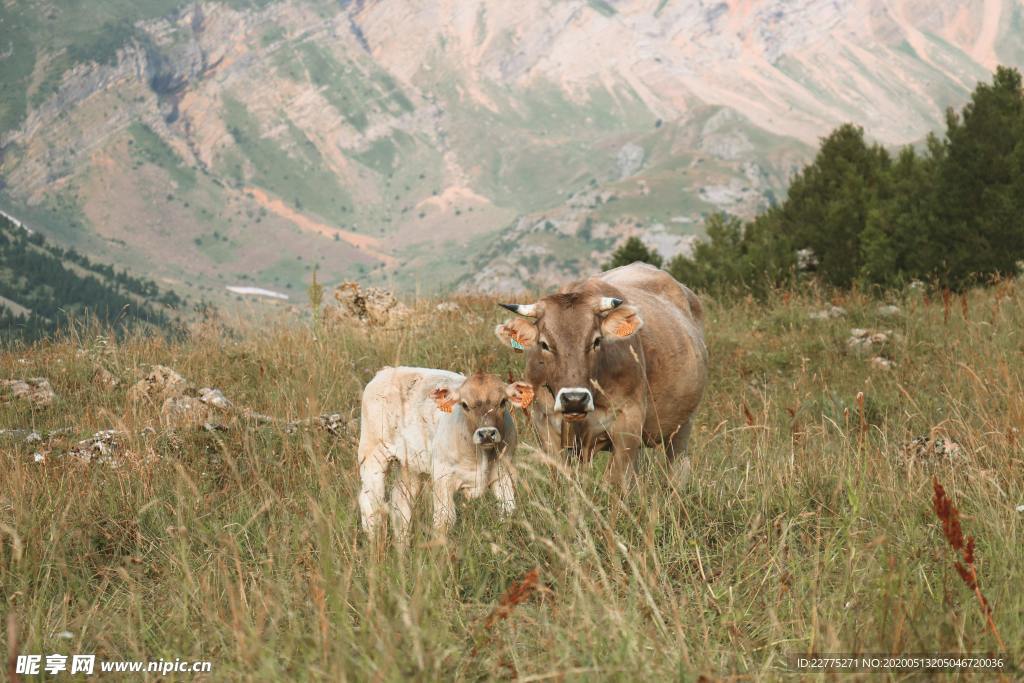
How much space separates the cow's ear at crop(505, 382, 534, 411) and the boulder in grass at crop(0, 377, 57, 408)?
7119mm

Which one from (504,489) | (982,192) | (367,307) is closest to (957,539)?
(504,489)

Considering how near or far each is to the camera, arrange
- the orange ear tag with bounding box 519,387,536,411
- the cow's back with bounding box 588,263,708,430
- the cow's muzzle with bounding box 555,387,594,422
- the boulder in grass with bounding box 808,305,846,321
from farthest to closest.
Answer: the boulder in grass with bounding box 808,305,846,321 → the cow's back with bounding box 588,263,708,430 → the orange ear tag with bounding box 519,387,536,411 → the cow's muzzle with bounding box 555,387,594,422

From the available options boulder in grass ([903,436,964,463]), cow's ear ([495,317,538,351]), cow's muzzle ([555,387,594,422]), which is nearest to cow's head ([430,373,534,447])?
cow's muzzle ([555,387,594,422])

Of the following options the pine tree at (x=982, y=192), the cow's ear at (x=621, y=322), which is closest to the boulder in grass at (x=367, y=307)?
the cow's ear at (x=621, y=322)

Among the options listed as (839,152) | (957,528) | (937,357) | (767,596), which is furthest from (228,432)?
(839,152)

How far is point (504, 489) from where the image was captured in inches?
235

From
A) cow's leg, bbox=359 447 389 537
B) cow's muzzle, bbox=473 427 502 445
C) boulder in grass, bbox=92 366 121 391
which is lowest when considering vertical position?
boulder in grass, bbox=92 366 121 391

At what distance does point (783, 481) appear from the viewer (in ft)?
18.8

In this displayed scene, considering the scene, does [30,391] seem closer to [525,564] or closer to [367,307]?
[367,307]

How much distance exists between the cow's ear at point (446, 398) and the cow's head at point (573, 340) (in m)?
0.68

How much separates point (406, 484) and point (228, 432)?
3.16m

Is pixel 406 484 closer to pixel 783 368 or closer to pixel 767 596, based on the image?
pixel 767 596

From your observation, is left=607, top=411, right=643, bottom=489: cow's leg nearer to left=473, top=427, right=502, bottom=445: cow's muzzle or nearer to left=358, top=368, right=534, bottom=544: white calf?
left=358, top=368, right=534, bottom=544: white calf

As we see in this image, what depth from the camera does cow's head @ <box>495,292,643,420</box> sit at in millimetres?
6180
